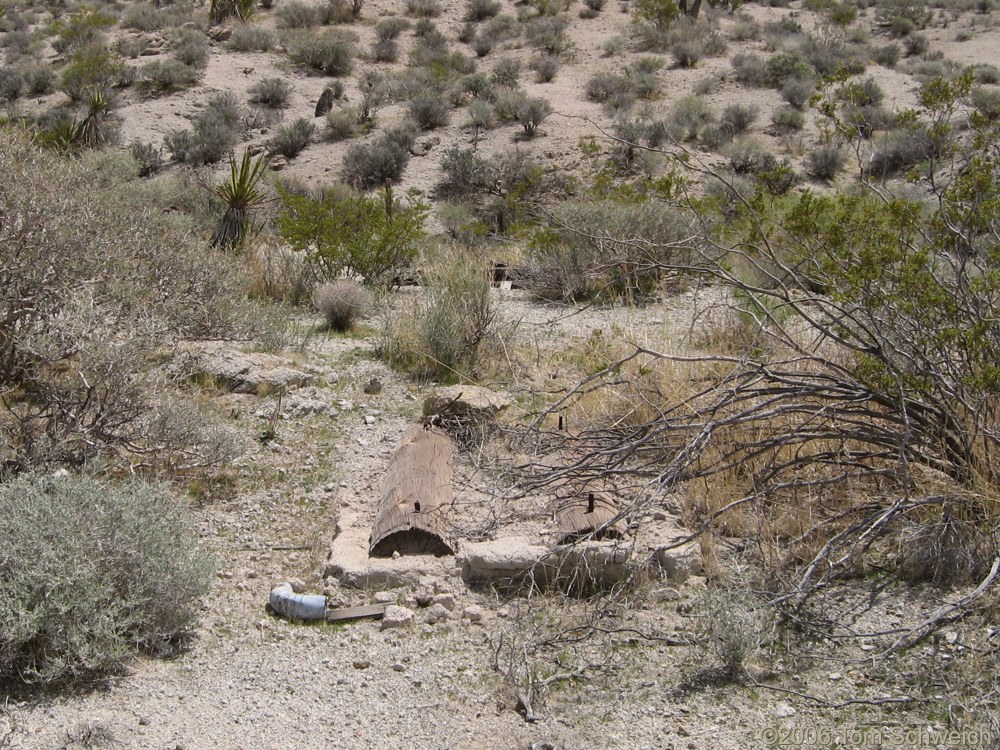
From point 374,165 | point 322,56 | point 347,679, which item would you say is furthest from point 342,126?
point 347,679

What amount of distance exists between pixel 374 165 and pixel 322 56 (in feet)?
26.9

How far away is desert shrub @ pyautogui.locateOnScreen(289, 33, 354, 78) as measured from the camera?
26.6 m

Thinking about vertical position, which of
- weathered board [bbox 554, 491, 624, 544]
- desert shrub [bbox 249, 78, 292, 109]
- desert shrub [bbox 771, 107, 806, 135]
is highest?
weathered board [bbox 554, 491, 624, 544]

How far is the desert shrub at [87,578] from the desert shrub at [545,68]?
Answer: 22.9m

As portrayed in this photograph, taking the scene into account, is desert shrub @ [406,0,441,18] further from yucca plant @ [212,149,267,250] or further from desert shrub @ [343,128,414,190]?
yucca plant @ [212,149,267,250]

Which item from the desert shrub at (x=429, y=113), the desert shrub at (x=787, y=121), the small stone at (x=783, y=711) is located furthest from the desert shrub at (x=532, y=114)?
the small stone at (x=783, y=711)

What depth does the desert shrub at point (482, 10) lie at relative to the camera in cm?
3173

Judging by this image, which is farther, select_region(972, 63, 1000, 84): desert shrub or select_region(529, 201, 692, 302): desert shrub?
select_region(972, 63, 1000, 84): desert shrub

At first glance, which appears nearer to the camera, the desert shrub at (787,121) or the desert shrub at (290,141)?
the desert shrub at (290,141)

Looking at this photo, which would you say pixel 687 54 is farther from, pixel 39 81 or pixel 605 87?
pixel 39 81

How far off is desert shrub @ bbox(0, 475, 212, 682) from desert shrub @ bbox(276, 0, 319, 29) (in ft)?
90.4

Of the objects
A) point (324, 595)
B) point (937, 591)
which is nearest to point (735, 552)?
point (937, 591)

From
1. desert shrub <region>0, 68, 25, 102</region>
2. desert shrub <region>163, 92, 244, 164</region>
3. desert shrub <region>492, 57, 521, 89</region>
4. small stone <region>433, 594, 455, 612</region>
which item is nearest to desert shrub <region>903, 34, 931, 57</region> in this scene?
desert shrub <region>492, 57, 521, 89</region>

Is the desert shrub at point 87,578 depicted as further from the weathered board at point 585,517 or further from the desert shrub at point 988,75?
the desert shrub at point 988,75
